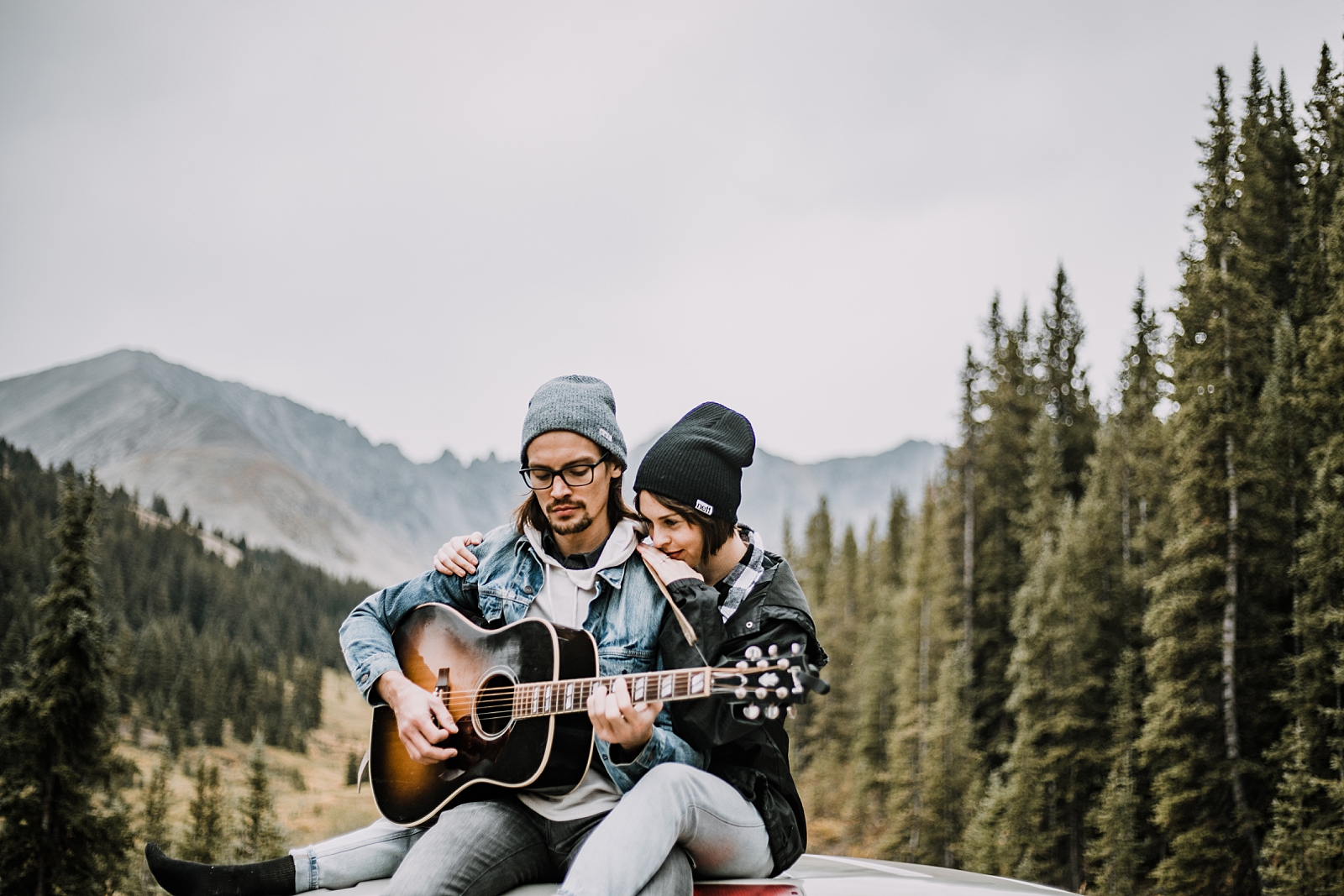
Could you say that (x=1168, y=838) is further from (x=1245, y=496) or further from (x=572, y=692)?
(x=572, y=692)

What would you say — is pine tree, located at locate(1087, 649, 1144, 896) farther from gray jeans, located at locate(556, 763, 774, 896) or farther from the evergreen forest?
gray jeans, located at locate(556, 763, 774, 896)

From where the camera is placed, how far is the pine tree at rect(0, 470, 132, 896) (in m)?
21.2

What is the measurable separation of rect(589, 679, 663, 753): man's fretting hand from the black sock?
1.24 metres

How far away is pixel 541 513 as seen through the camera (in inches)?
146

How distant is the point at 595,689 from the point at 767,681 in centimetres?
54

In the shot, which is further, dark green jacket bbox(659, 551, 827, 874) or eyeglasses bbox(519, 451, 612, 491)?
eyeglasses bbox(519, 451, 612, 491)

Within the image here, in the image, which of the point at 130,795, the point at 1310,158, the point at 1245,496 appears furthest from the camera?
the point at 130,795

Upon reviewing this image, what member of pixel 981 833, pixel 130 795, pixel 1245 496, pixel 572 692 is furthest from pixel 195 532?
pixel 572 692

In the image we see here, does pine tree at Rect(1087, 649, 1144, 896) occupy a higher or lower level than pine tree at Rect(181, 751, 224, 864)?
higher

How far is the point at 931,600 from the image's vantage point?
35.6 meters

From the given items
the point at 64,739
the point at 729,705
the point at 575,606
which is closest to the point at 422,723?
the point at 575,606

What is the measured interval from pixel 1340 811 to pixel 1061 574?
10433mm

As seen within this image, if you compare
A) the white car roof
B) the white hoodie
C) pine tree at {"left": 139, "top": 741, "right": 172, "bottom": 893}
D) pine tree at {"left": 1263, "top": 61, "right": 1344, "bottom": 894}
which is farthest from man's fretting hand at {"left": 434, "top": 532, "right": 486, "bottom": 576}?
pine tree at {"left": 139, "top": 741, "right": 172, "bottom": 893}

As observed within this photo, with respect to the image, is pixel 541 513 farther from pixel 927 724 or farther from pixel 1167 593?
pixel 927 724
